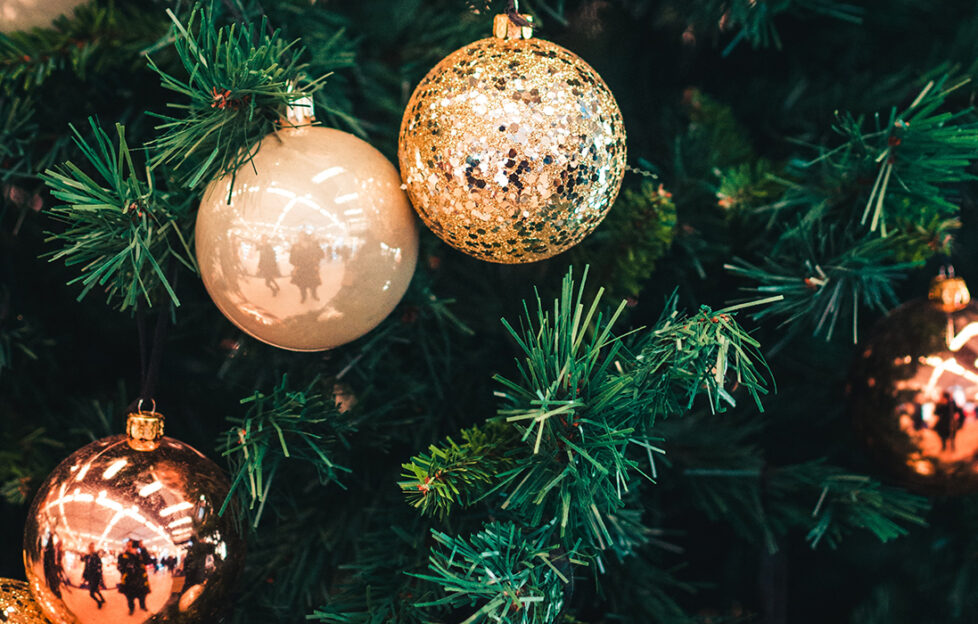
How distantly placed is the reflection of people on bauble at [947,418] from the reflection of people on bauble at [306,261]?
46 cm

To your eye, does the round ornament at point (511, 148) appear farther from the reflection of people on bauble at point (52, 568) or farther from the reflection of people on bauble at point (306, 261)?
the reflection of people on bauble at point (52, 568)

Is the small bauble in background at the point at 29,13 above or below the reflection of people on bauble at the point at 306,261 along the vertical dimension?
above

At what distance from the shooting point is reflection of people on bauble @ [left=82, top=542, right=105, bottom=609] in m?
0.40

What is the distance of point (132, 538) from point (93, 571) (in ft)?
0.09

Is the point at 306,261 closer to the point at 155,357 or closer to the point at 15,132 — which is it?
the point at 155,357

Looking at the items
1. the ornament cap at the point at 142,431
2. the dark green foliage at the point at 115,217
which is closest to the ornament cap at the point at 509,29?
the dark green foliage at the point at 115,217

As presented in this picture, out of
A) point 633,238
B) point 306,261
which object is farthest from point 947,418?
point 306,261

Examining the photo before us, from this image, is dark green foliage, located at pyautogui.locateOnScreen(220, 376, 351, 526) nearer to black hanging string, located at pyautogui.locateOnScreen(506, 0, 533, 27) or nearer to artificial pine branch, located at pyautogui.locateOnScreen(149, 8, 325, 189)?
artificial pine branch, located at pyautogui.locateOnScreen(149, 8, 325, 189)

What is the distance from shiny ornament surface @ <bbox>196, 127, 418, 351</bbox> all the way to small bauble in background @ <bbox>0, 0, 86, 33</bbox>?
0.26 meters

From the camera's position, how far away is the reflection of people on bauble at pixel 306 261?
374mm

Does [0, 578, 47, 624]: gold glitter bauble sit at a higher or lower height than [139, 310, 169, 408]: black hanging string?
lower

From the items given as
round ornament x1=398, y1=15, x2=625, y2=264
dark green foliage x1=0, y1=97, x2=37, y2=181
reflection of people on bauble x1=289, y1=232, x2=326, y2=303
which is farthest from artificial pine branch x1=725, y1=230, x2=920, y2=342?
dark green foliage x1=0, y1=97, x2=37, y2=181

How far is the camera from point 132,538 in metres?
0.40

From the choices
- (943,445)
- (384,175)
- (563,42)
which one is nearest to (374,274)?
(384,175)
